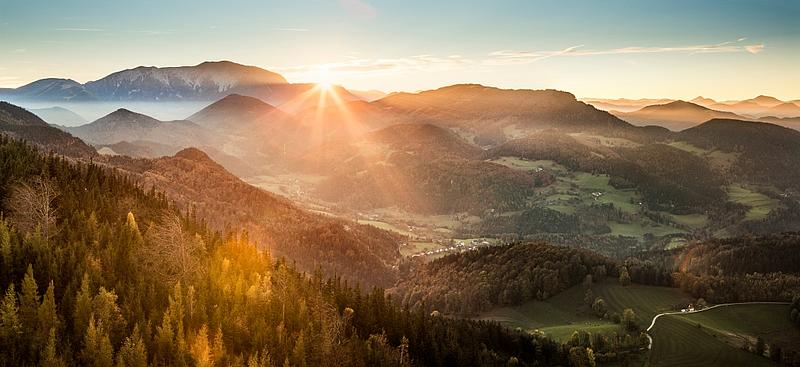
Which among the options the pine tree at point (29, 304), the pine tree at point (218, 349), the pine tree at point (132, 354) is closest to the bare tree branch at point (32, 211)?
the pine tree at point (29, 304)

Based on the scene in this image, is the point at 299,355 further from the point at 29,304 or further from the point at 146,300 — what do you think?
the point at 29,304

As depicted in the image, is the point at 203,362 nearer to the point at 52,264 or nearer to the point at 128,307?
the point at 128,307

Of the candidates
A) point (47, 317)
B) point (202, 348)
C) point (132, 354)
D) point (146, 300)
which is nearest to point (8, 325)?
point (47, 317)

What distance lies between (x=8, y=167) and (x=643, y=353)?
175m

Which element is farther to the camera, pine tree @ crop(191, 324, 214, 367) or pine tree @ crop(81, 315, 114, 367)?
pine tree @ crop(191, 324, 214, 367)

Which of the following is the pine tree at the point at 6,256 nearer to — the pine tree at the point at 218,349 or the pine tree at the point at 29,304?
the pine tree at the point at 29,304

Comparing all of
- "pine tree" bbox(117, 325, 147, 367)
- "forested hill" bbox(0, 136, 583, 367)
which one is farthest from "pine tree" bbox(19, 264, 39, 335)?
"pine tree" bbox(117, 325, 147, 367)

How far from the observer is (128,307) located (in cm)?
7856

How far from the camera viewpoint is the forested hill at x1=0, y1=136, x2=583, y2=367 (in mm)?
69125

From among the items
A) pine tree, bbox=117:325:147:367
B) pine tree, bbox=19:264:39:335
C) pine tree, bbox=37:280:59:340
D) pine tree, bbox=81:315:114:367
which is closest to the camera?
pine tree, bbox=81:315:114:367

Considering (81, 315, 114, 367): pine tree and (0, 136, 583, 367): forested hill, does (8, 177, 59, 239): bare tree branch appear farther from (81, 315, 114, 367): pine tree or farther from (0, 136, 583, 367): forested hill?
(81, 315, 114, 367): pine tree

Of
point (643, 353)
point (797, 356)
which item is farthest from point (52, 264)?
point (797, 356)

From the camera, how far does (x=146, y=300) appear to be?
83.9 m

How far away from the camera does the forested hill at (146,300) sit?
227ft
